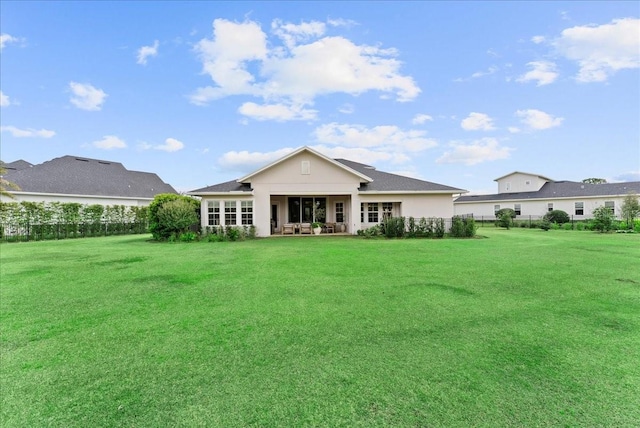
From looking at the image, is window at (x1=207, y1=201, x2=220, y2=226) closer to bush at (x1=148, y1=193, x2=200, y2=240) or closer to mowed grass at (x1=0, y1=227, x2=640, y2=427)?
bush at (x1=148, y1=193, x2=200, y2=240)

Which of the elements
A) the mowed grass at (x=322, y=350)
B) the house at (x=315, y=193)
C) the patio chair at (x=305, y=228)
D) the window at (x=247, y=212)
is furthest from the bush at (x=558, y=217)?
the window at (x=247, y=212)

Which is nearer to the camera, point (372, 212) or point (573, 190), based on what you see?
point (372, 212)

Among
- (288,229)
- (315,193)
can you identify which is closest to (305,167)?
(315,193)

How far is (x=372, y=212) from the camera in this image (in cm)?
2038

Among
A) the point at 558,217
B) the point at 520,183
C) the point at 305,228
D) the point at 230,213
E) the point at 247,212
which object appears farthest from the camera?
the point at 520,183

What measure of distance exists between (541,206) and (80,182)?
4544 cm

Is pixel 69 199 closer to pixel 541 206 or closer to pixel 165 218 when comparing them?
pixel 165 218

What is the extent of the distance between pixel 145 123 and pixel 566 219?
121 feet

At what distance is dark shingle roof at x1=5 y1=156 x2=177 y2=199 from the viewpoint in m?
25.4

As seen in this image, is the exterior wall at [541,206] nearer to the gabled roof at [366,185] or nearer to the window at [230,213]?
the gabled roof at [366,185]

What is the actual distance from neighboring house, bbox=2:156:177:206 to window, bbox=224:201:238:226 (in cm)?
1611

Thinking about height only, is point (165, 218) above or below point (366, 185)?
below

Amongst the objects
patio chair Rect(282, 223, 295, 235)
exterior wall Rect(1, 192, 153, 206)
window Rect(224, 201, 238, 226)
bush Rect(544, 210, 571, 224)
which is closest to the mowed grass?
window Rect(224, 201, 238, 226)

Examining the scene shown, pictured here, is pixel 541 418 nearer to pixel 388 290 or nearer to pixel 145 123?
pixel 388 290
